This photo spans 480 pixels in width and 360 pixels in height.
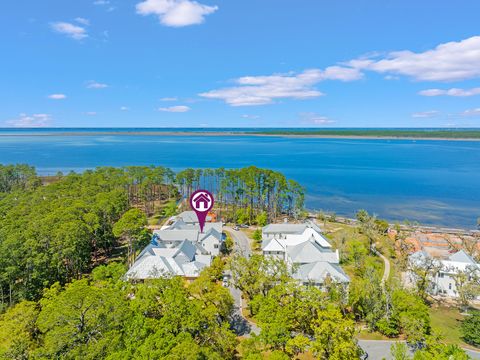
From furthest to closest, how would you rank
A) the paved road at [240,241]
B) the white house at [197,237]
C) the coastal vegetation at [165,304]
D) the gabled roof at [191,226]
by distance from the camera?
the gabled roof at [191,226] < the paved road at [240,241] < the white house at [197,237] < the coastal vegetation at [165,304]

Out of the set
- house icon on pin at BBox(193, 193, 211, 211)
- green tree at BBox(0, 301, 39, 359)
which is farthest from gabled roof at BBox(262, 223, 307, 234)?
green tree at BBox(0, 301, 39, 359)

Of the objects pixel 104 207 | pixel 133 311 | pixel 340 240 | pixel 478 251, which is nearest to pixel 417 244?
pixel 478 251

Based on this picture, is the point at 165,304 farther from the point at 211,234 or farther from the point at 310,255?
the point at 211,234

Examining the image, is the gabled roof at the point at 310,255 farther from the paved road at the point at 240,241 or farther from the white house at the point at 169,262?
the white house at the point at 169,262

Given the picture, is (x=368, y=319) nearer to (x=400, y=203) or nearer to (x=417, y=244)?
(x=417, y=244)

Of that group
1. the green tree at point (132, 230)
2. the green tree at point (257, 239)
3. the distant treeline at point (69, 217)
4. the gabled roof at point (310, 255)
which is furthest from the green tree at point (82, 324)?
Answer: the green tree at point (257, 239)

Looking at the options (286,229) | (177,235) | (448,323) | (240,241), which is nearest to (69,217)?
(177,235)
